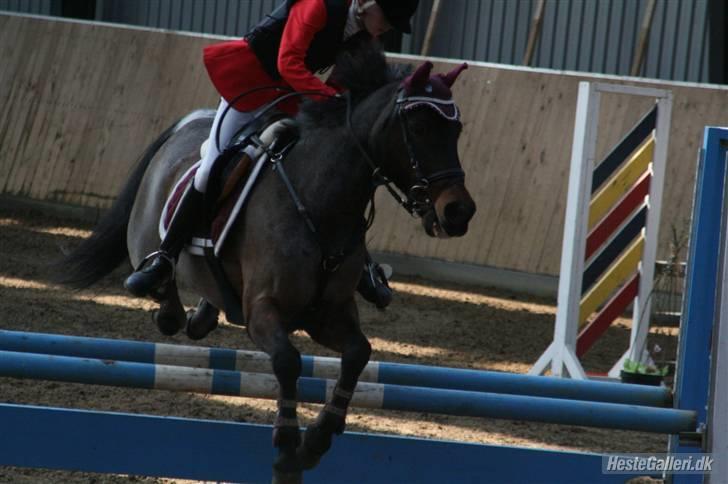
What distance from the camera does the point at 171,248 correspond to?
4.54 m

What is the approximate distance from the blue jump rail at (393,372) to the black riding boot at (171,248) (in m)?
0.33

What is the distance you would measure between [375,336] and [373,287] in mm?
3739

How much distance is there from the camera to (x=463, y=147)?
10359mm

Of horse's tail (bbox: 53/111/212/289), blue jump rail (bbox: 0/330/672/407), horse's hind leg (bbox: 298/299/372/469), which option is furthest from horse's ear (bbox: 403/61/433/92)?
horse's tail (bbox: 53/111/212/289)

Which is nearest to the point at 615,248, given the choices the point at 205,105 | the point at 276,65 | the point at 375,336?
the point at 375,336

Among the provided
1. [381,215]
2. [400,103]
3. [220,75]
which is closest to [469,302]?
[381,215]

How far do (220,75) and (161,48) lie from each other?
6.97 meters

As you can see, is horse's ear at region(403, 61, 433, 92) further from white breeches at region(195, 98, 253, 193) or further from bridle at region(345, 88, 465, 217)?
white breeches at region(195, 98, 253, 193)

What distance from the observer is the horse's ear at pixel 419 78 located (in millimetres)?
3762

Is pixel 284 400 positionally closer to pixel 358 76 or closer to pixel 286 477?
pixel 286 477

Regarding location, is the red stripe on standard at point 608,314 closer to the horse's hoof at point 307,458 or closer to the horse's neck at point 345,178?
the horse's neck at point 345,178

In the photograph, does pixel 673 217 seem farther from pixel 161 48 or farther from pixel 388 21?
pixel 388 21

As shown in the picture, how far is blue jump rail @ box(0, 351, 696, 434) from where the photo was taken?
366 centimetres

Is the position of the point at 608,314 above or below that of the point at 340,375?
below
